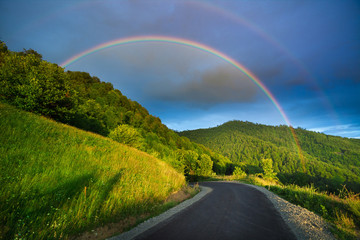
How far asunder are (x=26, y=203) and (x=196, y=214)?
5929mm

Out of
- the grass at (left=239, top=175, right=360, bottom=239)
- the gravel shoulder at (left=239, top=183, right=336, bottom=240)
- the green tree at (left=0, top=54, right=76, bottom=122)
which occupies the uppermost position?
the green tree at (left=0, top=54, right=76, bottom=122)

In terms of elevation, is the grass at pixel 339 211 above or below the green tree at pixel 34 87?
below

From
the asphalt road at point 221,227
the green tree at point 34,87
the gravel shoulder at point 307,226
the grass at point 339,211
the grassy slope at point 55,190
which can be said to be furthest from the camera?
the green tree at point 34,87

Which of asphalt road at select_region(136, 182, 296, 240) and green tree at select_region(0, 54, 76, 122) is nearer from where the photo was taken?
asphalt road at select_region(136, 182, 296, 240)

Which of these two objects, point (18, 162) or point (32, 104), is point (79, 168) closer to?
point (18, 162)

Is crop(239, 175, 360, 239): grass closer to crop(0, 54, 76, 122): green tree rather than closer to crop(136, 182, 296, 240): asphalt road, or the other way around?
crop(136, 182, 296, 240): asphalt road

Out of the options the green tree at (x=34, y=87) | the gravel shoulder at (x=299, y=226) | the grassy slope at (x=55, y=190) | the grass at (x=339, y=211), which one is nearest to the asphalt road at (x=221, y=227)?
the gravel shoulder at (x=299, y=226)

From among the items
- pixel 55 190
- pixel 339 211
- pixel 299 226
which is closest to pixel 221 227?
pixel 299 226

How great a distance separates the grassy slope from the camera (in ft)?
13.5

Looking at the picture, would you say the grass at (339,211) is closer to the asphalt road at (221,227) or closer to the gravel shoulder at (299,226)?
the gravel shoulder at (299,226)

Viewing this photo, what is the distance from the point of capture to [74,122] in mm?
30203

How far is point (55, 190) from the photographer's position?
5.46 metres

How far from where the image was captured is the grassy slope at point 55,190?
410 centimetres

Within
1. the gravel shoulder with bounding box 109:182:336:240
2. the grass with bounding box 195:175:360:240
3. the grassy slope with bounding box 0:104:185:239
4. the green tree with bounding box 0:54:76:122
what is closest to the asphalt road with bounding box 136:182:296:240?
the gravel shoulder with bounding box 109:182:336:240
